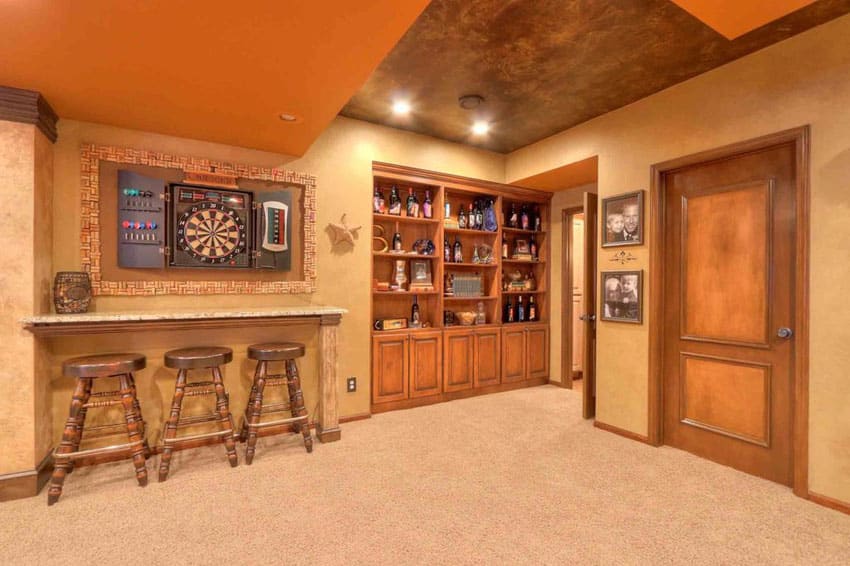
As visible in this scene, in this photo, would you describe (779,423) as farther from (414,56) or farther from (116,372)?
(116,372)

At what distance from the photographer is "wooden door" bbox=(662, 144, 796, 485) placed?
2.55m

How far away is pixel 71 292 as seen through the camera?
8.49 feet

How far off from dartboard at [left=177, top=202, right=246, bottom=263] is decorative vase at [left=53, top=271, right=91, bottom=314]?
63cm

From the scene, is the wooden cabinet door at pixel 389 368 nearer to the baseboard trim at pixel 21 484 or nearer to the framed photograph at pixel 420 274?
the framed photograph at pixel 420 274

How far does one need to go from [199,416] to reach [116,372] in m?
0.76

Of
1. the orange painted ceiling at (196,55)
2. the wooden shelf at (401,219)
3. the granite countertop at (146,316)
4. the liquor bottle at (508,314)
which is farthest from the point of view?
the liquor bottle at (508,314)

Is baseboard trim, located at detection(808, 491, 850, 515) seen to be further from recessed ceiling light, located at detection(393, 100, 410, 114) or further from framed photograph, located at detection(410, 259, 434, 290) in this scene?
recessed ceiling light, located at detection(393, 100, 410, 114)

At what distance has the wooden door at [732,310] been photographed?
2.55m

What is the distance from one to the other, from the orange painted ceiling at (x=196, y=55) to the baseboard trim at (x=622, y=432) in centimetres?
322

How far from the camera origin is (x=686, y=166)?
3.01 m

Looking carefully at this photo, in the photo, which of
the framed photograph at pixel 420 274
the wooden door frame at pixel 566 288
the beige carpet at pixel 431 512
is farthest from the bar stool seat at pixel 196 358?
the wooden door frame at pixel 566 288

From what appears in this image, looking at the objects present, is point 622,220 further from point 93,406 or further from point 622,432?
point 93,406

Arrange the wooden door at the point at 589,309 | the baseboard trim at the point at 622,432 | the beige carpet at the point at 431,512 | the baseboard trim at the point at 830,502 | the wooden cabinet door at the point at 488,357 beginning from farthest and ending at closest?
the wooden cabinet door at the point at 488,357 < the wooden door at the point at 589,309 < the baseboard trim at the point at 622,432 < the baseboard trim at the point at 830,502 < the beige carpet at the point at 431,512

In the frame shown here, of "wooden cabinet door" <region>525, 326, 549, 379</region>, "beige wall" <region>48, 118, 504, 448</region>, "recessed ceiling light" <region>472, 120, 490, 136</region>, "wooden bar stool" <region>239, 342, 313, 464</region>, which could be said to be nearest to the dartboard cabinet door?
"beige wall" <region>48, 118, 504, 448</region>
